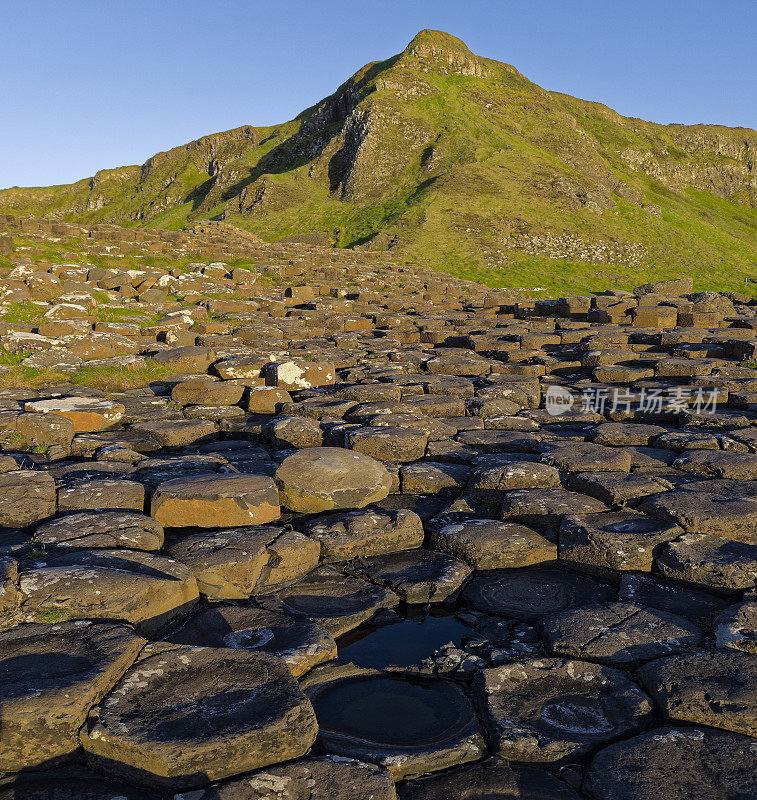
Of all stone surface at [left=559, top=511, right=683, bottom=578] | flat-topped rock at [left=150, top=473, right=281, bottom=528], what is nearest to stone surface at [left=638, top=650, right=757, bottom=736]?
stone surface at [left=559, top=511, right=683, bottom=578]

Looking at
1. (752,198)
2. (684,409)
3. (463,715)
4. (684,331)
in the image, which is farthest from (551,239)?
(752,198)

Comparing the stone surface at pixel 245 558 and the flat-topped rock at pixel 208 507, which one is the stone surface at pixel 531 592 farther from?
the flat-topped rock at pixel 208 507

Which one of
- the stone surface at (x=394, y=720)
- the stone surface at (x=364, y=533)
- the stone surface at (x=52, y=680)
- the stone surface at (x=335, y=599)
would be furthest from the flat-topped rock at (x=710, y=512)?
the stone surface at (x=52, y=680)

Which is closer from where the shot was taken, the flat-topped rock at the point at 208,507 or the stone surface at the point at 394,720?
the stone surface at the point at 394,720

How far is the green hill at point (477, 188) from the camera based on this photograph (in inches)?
1469

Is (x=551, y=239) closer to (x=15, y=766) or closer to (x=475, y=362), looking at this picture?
(x=475, y=362)

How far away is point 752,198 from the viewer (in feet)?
269

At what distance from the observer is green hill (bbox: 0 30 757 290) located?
37.3 meters

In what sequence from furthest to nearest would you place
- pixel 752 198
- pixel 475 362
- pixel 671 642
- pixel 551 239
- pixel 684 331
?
1. pixel 752 198
2. pixel 551 239
3. pixel 684 331
4. pixel 475 362
5. pixel 671 642

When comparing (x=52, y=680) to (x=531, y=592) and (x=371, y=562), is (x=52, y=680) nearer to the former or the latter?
(x=371, y=562)

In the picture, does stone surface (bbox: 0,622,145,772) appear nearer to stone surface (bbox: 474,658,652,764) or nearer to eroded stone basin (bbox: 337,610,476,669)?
eroded stone basin (bbox: 337,610,476,669)

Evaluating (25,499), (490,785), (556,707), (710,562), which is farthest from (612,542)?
(25,499)

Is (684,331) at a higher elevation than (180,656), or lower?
higher

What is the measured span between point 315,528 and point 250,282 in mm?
15379
